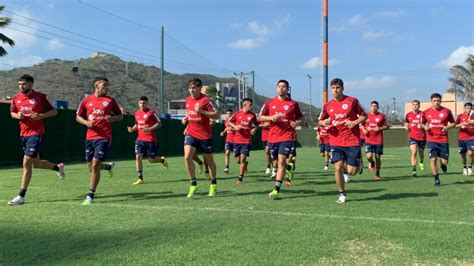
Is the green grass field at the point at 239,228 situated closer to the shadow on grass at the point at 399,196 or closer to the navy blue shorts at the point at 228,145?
the shadow on grass at the point at 399,196

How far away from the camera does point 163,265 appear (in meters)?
4.34

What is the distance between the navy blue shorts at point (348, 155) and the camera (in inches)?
319

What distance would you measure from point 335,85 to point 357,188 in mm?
3163

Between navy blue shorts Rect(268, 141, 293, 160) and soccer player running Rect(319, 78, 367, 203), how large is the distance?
87 centimetres

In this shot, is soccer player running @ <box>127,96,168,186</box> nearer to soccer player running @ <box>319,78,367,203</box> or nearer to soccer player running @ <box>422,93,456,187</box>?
soccer player running @ <box>319,78,367,203</box>

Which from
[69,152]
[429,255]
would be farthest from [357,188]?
[69,152]

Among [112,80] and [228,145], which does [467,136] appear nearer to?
[228,145]

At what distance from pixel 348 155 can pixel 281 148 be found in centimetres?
129

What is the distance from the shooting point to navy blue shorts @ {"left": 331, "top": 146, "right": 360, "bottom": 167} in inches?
319

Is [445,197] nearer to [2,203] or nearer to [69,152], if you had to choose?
[2,203]

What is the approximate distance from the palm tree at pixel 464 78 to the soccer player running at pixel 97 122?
49.9 m

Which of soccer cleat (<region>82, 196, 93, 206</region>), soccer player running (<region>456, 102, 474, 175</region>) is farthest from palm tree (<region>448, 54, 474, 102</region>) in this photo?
soccer cleat (<region>82, 196, 93, 206</region>)

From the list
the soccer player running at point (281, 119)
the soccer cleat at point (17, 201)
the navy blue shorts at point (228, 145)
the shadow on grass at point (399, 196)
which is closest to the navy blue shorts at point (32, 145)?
the soccer cleat at point (17, 201)

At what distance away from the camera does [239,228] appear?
19.2 feet
